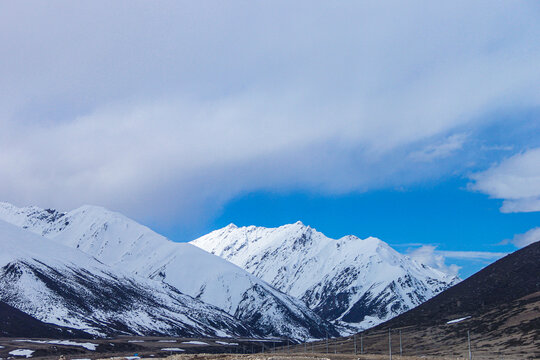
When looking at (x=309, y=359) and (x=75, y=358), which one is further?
(x=75, y=358)

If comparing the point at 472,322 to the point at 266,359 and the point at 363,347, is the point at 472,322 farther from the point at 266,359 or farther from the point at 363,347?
the point at 266,359

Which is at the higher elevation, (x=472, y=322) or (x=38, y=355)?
(x=472, y=322)

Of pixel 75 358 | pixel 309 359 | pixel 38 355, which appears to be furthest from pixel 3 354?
pixel 309 359

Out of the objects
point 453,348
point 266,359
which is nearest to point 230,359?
point 266,359

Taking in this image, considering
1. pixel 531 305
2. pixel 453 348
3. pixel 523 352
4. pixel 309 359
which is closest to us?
pixel 309 359

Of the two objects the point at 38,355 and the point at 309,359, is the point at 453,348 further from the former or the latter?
the point at 38,355

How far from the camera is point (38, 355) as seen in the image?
190625 millimetres

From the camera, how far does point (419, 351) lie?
169875 mm

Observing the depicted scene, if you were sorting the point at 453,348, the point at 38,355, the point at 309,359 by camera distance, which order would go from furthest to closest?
the point at 38,355 → the point at 453,348 → the point at 309,359

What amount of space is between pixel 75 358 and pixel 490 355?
127 meters

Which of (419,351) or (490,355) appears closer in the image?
(490,355)

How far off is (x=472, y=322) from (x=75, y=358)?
431 ft

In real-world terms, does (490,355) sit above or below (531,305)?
below

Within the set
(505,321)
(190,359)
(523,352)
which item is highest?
(505,321)
